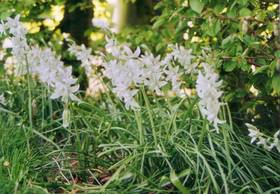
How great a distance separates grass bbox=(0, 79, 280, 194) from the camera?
2945 mm

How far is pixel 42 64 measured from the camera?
335 centimetres

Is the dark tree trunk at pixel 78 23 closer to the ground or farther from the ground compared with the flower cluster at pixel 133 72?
closer to the ground

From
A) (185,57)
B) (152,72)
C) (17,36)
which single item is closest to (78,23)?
(17,36)

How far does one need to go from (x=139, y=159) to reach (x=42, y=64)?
0.76 m

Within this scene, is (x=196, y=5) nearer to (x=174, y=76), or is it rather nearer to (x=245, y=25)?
(x=245, y=25)

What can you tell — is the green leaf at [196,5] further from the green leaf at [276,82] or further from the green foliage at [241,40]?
the green leaf at [276,82]

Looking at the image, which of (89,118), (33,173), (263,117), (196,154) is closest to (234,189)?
(196,154)

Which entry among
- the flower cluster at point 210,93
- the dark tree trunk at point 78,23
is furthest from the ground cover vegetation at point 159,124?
the dark tree trunk at point 78,23

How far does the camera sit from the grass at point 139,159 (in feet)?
9.66

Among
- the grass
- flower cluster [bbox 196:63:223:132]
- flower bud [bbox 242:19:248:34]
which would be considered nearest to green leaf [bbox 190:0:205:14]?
flower bud [bbox 242:19:248:34]

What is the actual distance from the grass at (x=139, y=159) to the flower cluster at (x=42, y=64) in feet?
1.17

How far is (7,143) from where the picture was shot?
355 cm

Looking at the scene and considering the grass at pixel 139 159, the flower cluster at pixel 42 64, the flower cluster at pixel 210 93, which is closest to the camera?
the flower cluster at pixel 210 93

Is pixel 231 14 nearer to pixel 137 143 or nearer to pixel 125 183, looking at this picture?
pixel 137 143
